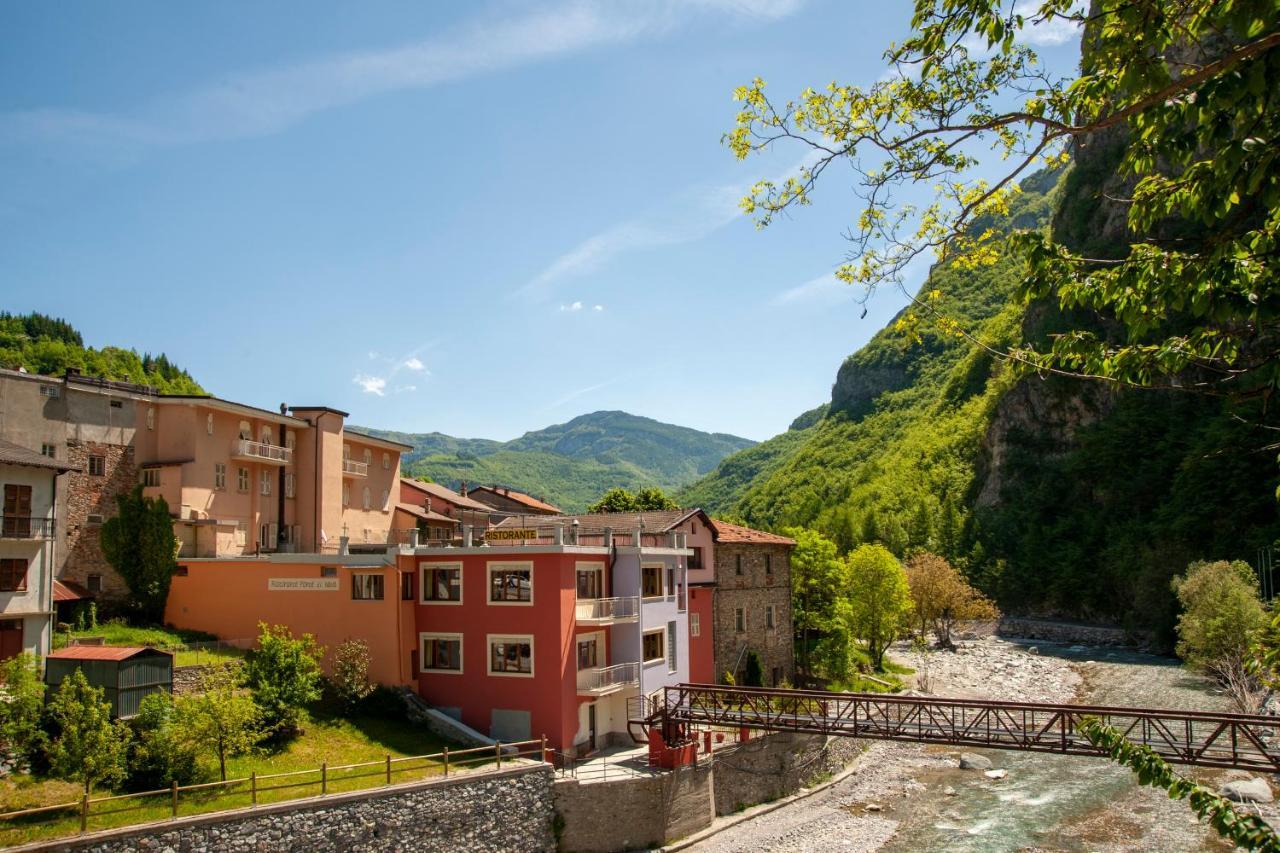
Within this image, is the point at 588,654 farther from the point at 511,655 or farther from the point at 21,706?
the point at 21,706

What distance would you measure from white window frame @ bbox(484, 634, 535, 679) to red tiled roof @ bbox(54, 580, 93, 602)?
14.7 metres

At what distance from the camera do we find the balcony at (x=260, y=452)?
1468 inches

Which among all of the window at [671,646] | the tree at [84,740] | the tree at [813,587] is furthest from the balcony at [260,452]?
the tree at [813,587]

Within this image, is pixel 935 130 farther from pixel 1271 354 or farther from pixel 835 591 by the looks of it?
pixel 835 591

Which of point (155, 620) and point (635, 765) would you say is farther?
point (155, 620)

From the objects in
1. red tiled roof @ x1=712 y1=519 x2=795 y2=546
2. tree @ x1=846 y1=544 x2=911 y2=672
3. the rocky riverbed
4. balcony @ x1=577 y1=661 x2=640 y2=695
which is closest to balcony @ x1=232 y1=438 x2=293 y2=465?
balcony @ x1=577 y1=661 x2=640 y2=695

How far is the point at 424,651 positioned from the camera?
3156 centimetres

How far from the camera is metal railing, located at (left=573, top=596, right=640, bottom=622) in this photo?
30750 mm

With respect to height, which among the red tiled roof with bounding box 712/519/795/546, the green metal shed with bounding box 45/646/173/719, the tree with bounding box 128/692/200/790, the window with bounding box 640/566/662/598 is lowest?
the tree with bounding box 128/692/200/790

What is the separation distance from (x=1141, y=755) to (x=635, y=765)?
23.8m

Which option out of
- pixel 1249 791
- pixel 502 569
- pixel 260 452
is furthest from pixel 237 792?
pixel 1249 791

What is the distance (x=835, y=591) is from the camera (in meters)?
50.6

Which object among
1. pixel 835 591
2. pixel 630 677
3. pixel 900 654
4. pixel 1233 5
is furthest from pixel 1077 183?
pixel 1233 5

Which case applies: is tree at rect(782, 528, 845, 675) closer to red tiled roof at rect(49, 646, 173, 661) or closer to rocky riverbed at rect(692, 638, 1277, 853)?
rocky riverbed at rect(692, 638, 1277, 853)
